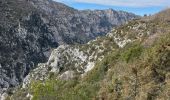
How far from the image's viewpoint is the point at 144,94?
79688 millimetres

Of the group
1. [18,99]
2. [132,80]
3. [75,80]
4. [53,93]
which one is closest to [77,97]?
[53,93]

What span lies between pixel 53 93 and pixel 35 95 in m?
3.46

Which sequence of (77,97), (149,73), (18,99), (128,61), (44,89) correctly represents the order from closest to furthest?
(149,73)
(44,89)
(77,97)
(128,61)
(18,99)

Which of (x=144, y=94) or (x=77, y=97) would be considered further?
(x=77, y=97)

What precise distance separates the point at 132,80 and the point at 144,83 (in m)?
2.60

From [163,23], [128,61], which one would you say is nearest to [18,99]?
[163,23]

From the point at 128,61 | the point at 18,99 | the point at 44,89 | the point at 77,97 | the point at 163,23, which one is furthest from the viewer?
the point at 18,99

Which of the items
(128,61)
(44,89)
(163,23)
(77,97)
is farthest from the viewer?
(163,23)

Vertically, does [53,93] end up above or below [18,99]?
above

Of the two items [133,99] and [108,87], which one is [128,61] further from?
[133,99]

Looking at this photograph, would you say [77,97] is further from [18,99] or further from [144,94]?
[18,99]

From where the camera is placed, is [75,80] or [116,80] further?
[75,80]

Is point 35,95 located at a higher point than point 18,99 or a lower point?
higher

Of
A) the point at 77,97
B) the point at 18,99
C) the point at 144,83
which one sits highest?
the point at 144,83
